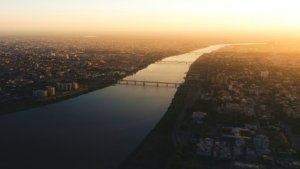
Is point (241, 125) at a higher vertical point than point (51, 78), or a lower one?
lower

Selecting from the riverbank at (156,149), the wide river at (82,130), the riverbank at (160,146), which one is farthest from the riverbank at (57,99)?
the riverbank at (156,149)

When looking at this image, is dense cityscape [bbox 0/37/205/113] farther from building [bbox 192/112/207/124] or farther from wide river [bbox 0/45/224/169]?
building [bbox 192/112/207/124]

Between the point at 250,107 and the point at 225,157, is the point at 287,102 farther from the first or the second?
the point at 225,157

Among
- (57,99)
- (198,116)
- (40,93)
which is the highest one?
(40,93)

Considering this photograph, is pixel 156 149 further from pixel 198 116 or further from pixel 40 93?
pixel 40 93

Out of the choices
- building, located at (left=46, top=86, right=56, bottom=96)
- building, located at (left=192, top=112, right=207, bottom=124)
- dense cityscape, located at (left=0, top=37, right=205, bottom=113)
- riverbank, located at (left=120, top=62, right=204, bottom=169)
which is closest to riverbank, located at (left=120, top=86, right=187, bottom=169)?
riverbank, located at (left=120, top=62, right=204, bottom=169)

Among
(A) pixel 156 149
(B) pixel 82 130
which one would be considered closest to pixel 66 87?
(B) pixel 82 130

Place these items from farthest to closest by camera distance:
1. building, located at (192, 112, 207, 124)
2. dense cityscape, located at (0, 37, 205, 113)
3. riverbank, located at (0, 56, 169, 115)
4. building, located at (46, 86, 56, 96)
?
1. building, located at (46, 86, 56, 96)
2. dense cityscape, located at (0, 37, 205, 113)
3. riverbank, located at (0, 56, 169, 115)
4. building, located at (192, 112, 207, 124)

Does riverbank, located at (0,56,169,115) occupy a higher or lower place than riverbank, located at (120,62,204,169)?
higher
